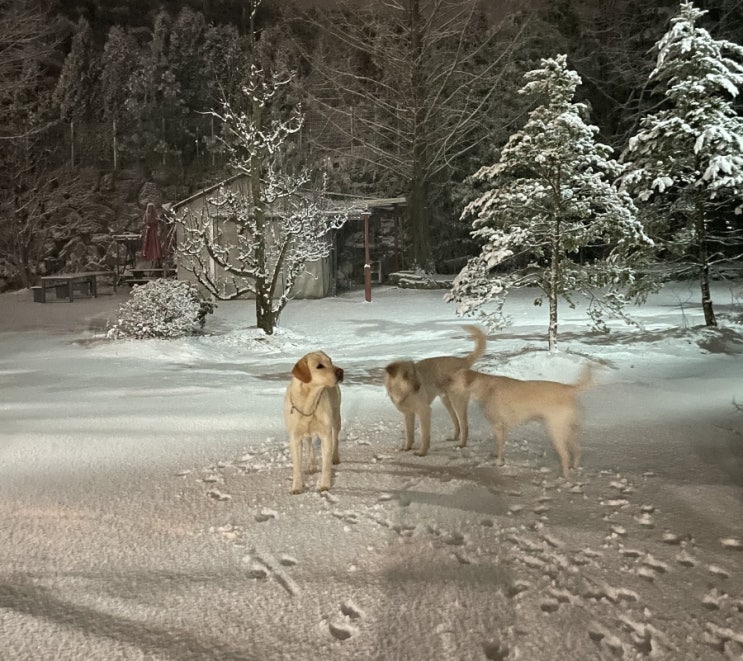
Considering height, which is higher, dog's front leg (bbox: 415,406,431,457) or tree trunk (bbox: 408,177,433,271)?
tree trunk (bbox: 408,177,433,271)

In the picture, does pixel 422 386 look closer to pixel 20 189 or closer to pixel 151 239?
pixel 151 239

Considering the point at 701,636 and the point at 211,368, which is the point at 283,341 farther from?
the point at 701,636

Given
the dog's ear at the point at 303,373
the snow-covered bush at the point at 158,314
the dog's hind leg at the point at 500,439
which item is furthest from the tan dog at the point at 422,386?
the snow-covered bush at the point at 158,314

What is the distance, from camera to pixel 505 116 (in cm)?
2975

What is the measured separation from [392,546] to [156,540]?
54.9 inches

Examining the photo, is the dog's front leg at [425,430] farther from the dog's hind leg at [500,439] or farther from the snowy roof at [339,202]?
the snowy roof at [339,202]

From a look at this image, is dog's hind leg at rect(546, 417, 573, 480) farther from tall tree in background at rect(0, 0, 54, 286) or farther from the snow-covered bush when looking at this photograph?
tall tree in background at rect(0, 0, 54, 286)

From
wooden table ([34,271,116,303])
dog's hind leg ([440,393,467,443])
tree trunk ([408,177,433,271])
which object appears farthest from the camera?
tree trunk ([408,177,433,271])

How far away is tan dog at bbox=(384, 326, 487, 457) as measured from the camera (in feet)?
18.3

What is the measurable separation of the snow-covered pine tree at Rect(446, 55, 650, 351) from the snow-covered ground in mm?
2807

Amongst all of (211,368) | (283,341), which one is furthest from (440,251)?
(211,368)

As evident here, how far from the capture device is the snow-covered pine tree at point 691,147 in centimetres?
1225

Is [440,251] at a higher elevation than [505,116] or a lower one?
lower

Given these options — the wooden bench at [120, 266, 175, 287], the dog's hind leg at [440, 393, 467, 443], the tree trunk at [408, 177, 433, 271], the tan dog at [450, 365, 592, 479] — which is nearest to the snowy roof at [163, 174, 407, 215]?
the tree trunk at [408, 177, 433, 271]
